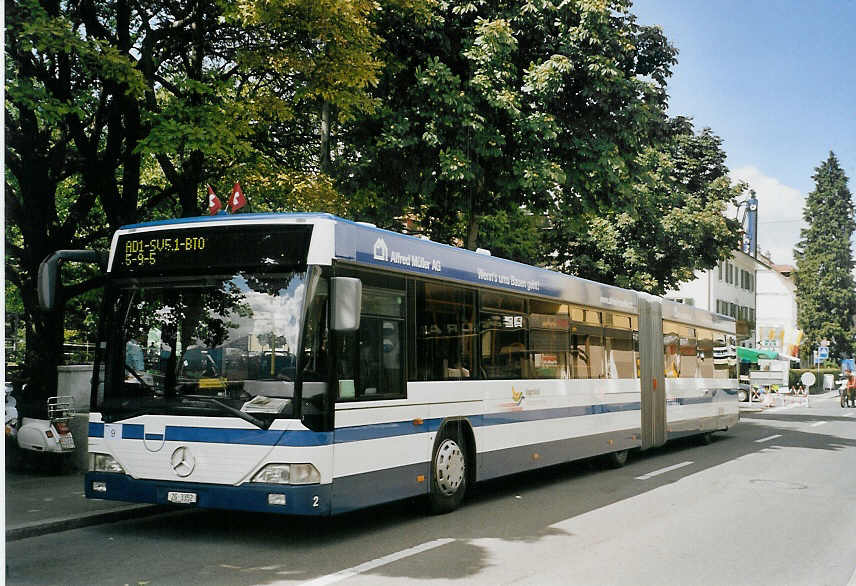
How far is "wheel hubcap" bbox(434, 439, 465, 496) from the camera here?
10164 mm

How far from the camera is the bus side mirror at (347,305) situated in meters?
8.05

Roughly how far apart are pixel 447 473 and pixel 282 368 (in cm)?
292

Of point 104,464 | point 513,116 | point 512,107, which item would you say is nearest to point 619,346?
point 513,116

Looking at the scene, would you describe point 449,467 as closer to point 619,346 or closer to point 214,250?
point 214,250

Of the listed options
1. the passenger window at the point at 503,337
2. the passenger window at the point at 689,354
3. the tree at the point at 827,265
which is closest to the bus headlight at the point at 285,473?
the passenger window at the point at 503,337

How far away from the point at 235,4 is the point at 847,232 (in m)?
87.8

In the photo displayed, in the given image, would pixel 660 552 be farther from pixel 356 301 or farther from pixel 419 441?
pixel 356 301

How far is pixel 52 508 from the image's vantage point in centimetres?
962

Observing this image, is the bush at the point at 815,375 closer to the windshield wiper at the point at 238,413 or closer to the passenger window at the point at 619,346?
the passenger window at the point at 619,346

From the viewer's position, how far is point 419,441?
9.74 metres

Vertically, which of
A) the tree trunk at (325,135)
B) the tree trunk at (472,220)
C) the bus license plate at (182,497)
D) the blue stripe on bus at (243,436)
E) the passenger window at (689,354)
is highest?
the tree trunk at (325,135)

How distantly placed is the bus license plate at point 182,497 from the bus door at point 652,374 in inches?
403

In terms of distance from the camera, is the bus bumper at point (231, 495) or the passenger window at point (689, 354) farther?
the passenger window at point (689, 354)

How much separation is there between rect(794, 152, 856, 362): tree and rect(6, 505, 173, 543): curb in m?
86.1
